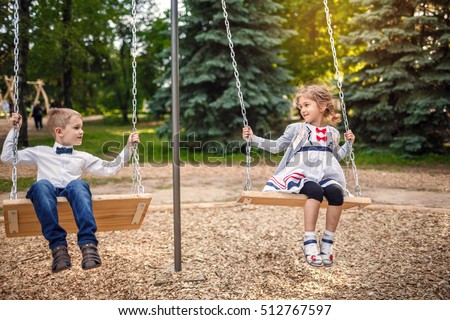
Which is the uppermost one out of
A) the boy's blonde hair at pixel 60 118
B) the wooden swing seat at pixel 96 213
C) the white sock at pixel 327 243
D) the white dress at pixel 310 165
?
the boy's blonde hair at pixel 60 118

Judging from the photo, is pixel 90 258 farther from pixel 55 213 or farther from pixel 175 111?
pixel 175 111

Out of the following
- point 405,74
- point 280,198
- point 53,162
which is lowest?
point 280,198

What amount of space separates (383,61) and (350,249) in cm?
769

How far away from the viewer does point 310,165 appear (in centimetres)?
321

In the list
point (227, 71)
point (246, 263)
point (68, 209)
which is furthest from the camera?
point (227, 71)

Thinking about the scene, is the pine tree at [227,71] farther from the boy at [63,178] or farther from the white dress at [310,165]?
the boy at [63,178]

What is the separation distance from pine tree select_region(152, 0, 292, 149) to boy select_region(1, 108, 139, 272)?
6969mm

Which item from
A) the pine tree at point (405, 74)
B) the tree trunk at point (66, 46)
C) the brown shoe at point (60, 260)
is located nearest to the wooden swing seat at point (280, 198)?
the brown shoe at point (60, 260)

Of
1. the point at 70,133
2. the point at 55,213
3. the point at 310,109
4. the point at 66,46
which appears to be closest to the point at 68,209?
the point at 55,213

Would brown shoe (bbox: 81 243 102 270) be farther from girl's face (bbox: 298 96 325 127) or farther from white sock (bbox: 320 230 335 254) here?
girl's face (bbox: 298 96 325 127)

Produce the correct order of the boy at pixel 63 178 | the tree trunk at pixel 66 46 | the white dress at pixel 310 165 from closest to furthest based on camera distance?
the boy at pixel 63 178
the white dress at pixel 310 165
the tree trunk at pixel 66 46

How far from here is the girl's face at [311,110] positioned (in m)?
3.27

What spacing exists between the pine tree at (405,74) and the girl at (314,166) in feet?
24.0

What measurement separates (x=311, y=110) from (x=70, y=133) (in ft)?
5.83
